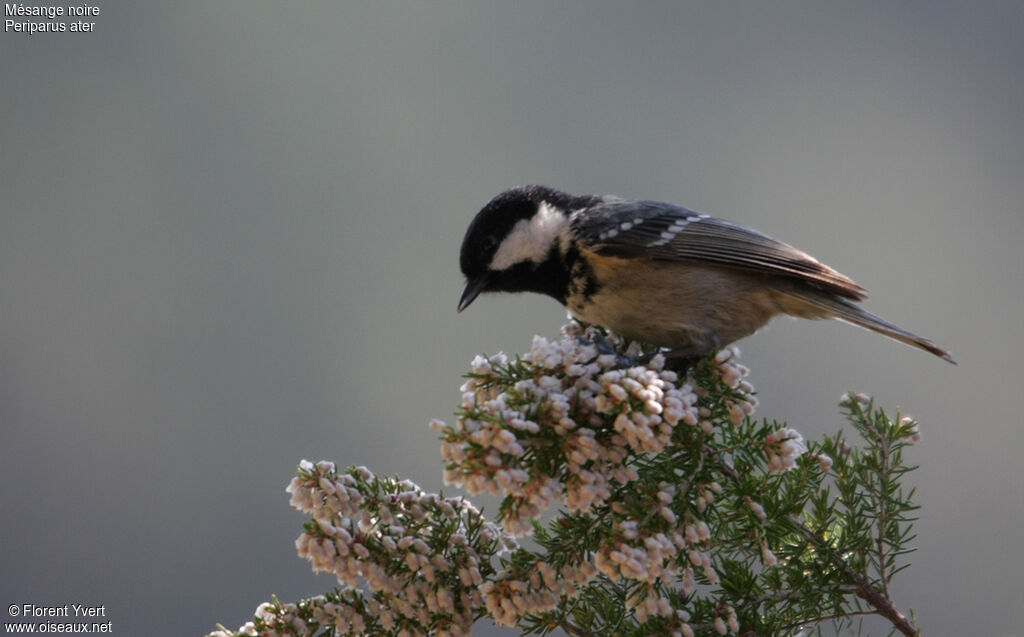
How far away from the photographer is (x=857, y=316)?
5.41 ft

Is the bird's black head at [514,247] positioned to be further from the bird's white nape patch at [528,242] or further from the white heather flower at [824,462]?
the white heather flower at [824,462]

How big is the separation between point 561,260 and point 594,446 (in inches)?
31.4

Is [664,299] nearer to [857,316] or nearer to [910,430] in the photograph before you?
[857,316]

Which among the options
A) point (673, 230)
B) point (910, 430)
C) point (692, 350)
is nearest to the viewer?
point (910, 430)

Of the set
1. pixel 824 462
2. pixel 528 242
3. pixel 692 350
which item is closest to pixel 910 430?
pixel 824 462

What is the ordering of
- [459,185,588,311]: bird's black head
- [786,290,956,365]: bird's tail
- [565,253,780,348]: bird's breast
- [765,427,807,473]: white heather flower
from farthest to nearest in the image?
[459,185,588,311]: bird's black head → [565,253,780,348]: bird's breast → [786,290,956,365]: bird's tail → [765,427,807,473]: white heather flower

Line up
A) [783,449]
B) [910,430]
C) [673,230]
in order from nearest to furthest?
[783,449] → [910,430] → [673,230]

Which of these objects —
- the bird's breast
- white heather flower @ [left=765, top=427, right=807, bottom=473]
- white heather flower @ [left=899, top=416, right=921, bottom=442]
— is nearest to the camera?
white heather flower @ [left=765, top=427, right=807, bottom=473]

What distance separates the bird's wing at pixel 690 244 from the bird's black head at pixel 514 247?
63 mm

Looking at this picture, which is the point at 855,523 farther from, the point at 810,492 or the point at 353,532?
the point at 353,532

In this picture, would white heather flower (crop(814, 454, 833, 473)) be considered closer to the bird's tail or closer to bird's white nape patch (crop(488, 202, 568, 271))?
the bird's tail

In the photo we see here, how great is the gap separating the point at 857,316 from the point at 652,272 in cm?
38

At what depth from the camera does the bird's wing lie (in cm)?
166

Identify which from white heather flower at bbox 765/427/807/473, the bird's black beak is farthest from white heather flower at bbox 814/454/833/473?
the bird's black beak
